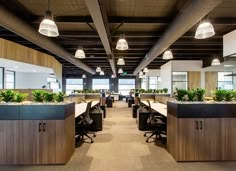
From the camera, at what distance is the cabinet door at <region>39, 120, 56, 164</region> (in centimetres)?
360

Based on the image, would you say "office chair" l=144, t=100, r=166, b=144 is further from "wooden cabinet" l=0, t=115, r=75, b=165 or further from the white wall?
the white wall

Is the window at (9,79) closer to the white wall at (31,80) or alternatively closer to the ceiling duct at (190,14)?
the white wall at (31,80)

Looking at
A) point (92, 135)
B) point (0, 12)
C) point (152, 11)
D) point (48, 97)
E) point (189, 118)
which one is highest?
point (152, 11)

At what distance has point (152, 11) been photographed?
4578 millimetres

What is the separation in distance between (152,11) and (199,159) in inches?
121

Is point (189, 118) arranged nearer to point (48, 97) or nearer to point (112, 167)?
point (112, 167)

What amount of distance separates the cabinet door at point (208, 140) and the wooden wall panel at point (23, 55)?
5521 millimetres

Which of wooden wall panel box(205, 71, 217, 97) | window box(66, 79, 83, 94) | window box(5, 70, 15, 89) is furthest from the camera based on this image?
window box(66, 79, 83, 94)

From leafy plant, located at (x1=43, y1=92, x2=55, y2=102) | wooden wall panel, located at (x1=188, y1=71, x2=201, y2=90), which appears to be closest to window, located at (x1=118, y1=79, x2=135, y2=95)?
wooden wall panel, located at (x1=188, y1=71, x2=201, y2=90)

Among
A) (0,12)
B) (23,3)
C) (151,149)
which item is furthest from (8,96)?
(151,149)

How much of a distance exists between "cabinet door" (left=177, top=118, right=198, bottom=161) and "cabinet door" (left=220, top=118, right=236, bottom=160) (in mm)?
524

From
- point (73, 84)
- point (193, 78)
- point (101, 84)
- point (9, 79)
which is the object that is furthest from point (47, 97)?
point (73, 84)

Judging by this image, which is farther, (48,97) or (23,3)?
(23,3)

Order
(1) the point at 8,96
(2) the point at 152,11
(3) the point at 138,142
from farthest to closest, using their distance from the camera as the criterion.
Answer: (3) the point at 138,142 < (2) the point at 152,11 < (1) the point at 8,96
